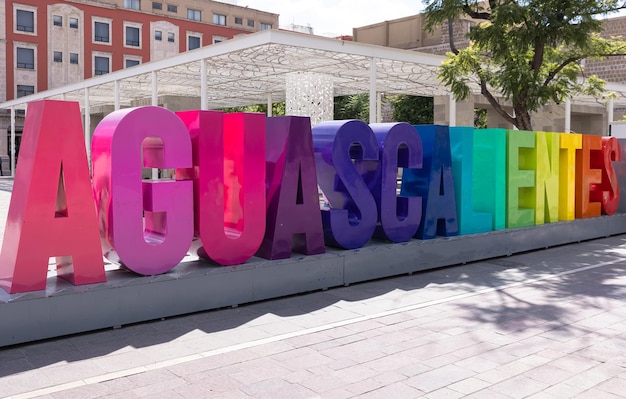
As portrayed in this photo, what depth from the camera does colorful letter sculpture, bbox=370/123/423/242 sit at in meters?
8.06

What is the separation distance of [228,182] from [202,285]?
47.9 inches

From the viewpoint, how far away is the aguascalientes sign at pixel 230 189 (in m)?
5.52

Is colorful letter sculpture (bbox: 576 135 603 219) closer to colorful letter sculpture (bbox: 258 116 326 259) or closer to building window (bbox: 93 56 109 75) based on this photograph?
colorful letter sculpture (bbox: 258 116 326 259)

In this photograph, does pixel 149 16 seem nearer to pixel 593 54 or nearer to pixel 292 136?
pixel 593 54

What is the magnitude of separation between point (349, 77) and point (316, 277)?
1675 centimetres

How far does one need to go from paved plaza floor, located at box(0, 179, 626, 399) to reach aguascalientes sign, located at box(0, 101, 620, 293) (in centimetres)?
70

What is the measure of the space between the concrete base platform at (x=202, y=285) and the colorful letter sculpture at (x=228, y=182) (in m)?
0.25

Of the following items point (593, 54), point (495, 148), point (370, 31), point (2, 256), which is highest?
point (370, 31)

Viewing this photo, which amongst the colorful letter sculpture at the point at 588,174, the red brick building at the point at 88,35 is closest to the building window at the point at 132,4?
the red brick building at the point at 88,35

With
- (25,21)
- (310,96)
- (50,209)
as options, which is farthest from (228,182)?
(25,21)

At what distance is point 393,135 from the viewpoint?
8.11 metres

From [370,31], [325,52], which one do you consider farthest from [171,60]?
[370,31]

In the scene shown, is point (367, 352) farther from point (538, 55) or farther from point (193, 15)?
point (193, 15)

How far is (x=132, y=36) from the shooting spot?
54406 mm
